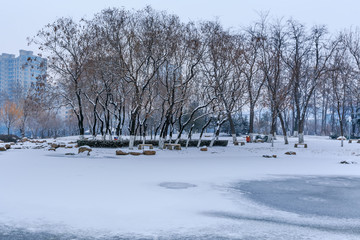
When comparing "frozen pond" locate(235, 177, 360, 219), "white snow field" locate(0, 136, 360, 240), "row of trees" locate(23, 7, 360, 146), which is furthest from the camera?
"row of trees" locate(23, 7, 360, 146)

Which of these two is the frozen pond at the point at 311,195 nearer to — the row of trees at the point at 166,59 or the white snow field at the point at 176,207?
the white snow field at the point at 176,207

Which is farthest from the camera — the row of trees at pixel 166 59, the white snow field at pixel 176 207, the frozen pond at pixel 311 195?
the row of trees at pixel 166 59

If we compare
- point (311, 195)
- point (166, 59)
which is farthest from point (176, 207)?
point (166, 59)

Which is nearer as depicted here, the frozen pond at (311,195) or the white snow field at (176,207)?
the white snow field at (176,207)

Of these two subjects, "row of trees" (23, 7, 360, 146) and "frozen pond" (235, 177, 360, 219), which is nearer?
"frozen pond" (235, 177, 360, 219)

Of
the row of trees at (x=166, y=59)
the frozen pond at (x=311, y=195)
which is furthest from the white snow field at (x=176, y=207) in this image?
the row of trees at (x=166, y=59)

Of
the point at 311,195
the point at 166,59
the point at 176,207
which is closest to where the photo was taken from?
the point at 176,207

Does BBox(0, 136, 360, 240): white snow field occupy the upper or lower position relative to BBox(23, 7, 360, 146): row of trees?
lower

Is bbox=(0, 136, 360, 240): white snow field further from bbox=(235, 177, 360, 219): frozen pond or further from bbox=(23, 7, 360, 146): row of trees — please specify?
bbox=(23, 7, 360, 146): row of trees

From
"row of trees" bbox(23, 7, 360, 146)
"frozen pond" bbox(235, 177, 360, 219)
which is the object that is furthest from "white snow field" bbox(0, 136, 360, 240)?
"row of trees" bbox(23, 7, 360, 146)

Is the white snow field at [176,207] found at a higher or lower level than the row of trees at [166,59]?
lower

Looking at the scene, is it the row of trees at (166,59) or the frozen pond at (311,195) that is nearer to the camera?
the frozen pond at (311,195)

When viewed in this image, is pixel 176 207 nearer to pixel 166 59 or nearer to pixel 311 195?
pixel 311 195

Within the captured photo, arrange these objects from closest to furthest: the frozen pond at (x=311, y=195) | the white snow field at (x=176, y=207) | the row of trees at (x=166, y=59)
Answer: the white snow field at (x=176, y=207) < the frozen pond at (x=311, y=195) < the row of trees at (x=166, y=59)
